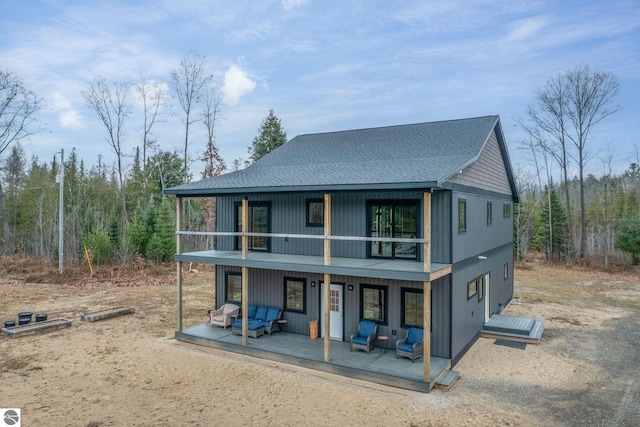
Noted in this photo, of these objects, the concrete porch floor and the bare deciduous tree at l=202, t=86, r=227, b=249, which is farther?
the bare deciduous tree at l=202, t=86, r=227, b=249

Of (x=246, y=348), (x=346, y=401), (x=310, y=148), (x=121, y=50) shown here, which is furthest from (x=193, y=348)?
(x=121, y=50)

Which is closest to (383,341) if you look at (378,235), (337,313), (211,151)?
(337,313)

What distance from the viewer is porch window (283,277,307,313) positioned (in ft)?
40.4

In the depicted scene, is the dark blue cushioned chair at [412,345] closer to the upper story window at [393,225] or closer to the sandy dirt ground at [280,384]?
the sandy dirt ground at [280,384]

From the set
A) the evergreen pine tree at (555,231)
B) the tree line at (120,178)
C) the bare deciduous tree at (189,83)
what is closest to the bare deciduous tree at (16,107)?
the tree line at (120,178)

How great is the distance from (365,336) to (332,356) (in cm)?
115

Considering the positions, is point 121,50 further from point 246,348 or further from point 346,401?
point 346,401

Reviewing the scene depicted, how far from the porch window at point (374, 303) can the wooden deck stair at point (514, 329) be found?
429 centimetres

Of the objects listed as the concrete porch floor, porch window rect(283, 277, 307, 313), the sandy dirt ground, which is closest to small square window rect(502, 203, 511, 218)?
the sandy dirt ground

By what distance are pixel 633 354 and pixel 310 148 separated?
12990 millimetres

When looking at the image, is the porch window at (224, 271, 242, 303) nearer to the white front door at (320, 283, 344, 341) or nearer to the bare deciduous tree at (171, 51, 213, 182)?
the white front door at (320, 283, 344, 341)

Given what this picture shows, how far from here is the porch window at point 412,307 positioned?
10453 mm

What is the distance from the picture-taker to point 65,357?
10711 millimetres

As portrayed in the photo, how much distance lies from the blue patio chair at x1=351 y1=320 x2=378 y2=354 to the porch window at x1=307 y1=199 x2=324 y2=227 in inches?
132
